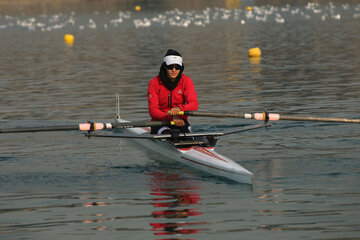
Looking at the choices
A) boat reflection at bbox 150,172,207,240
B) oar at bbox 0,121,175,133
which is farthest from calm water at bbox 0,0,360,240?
oar at bbox 0,121,175,133

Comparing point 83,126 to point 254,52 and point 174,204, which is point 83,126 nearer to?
point 174,204

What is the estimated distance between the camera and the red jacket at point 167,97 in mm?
14797

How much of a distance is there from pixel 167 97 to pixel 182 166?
5.31 ft

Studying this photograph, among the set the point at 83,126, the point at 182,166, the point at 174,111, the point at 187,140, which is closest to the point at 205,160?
the point at 182,166

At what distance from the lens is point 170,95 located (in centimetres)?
1496

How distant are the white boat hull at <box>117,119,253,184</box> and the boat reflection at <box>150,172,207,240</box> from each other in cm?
53

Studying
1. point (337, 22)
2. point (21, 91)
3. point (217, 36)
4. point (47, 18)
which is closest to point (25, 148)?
point (21, 91)

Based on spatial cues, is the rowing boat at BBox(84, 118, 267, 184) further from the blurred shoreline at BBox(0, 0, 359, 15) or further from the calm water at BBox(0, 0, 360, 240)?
the blurred shoreline at BBox(0, 0, 359, 15)

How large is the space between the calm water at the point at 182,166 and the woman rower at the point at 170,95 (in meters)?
0.94

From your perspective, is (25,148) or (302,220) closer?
(302,220)

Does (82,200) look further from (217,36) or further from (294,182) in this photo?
(217,36)

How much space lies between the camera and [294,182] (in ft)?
40.0

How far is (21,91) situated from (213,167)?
50.4ft

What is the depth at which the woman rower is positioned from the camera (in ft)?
48.2
